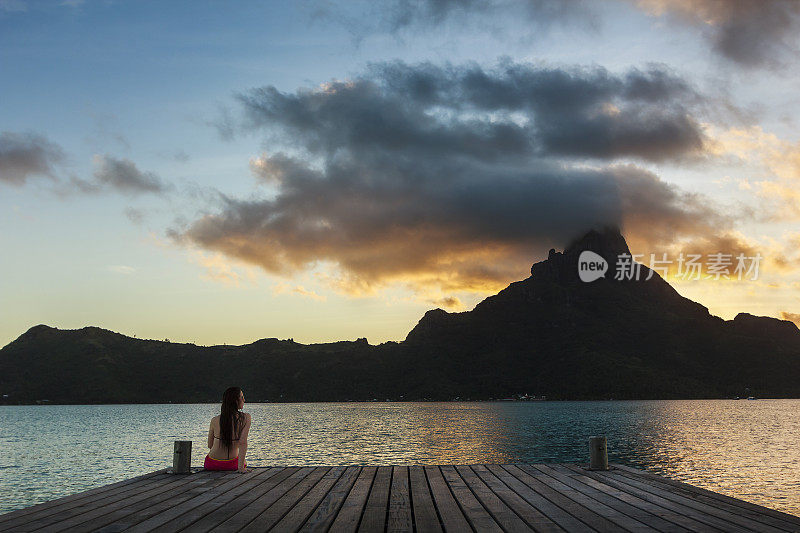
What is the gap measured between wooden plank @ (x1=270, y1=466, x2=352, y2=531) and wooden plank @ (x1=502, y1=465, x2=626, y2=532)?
12.4 ft

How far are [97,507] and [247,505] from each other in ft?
8.23

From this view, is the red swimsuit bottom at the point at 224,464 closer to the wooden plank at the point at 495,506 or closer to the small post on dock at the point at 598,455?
the wooden plank at the point at 495,506

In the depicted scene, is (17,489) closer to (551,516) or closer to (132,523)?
(132,523)

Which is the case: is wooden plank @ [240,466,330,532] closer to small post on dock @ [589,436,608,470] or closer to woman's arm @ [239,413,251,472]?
woman's arm @ [239,413,251,472]

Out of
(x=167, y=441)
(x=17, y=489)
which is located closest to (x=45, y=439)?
(x=167, y=441)

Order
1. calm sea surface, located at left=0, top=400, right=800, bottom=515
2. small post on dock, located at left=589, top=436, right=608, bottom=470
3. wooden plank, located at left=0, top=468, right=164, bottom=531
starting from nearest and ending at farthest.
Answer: wooden plank, located at left=0, top=468, right=164, bottom=531 → small post on dock, located at left=589, top=436, right=608, bottom=470 → calm sea surface, located at left=0, top=400, right=800, bottom=515

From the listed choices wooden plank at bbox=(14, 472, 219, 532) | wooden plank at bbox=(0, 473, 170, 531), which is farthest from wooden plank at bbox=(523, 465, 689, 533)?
wooden plank at bbox=(0, 473, 170, 531)

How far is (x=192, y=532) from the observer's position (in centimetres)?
818

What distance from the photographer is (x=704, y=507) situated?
10109mm

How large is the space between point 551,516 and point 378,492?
3678mm

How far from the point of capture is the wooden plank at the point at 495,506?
336 inches

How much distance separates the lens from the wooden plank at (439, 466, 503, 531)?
28.0 feet

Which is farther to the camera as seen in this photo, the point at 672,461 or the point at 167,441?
the point at 167,441

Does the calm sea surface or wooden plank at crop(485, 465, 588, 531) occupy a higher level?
wooden plank at crop(485, 465, 588, 531)
